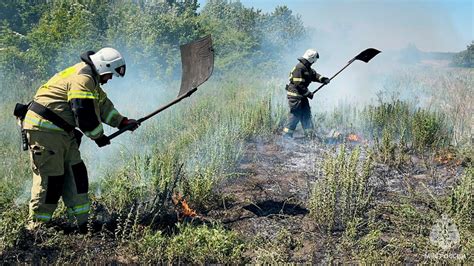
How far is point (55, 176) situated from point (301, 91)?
5228 mm

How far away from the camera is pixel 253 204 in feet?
15.0

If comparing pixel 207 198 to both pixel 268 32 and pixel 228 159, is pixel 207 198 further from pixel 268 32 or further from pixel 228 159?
pixel 268 32

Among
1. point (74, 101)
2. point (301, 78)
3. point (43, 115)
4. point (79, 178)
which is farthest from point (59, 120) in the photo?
point (301, 78)

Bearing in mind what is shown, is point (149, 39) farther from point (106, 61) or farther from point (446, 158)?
point (106, 61)

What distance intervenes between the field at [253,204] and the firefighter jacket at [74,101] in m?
0.83

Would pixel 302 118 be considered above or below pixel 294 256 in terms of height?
above

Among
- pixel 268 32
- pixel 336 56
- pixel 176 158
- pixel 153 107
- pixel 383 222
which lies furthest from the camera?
pixel 268 32

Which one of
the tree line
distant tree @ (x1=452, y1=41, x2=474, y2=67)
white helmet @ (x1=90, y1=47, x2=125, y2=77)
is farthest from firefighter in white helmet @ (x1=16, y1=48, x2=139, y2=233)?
distant tree @ (x1=452, y1=41, x2=474, y2=67)

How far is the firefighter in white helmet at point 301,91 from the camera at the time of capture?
786 cm

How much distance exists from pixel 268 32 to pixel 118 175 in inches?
784

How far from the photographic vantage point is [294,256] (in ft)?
12.2

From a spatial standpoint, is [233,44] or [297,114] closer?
[297,114]

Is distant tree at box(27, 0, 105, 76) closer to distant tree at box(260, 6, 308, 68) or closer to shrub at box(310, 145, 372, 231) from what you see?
distant tree at box(260, 6, 308, 68)

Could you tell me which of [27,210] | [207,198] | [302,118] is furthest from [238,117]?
[27,210]
